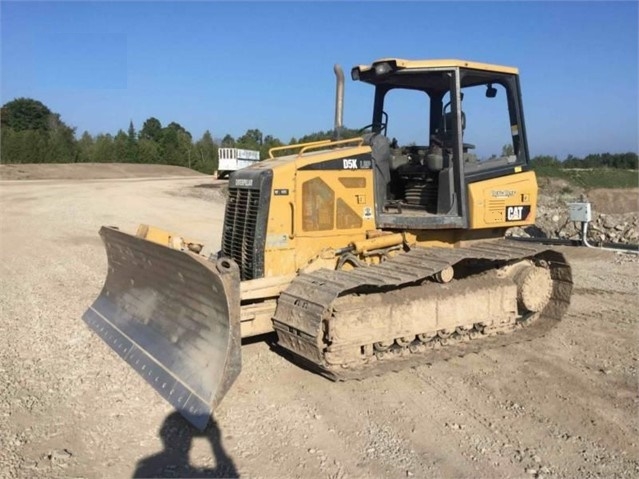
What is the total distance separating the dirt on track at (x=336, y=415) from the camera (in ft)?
12.8

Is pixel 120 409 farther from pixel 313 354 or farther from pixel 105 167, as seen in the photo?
pixel 105 167

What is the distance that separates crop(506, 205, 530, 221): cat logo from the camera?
650 cm

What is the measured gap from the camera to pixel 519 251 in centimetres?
609

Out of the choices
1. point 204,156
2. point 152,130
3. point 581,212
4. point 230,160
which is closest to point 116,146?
point 204,156

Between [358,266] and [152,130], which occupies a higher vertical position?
[152,130]

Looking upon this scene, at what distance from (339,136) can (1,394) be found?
436 cm

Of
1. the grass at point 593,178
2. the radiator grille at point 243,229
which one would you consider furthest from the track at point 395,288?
the grass at point 593,178

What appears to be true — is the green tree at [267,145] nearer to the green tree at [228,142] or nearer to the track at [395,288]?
the green tree at [228,142]

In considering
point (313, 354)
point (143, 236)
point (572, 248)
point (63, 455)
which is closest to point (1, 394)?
point (63, 455)

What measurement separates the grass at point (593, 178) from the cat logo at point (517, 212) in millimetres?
27519

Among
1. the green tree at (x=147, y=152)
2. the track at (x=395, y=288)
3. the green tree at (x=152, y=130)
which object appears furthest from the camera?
the green tree at (x=152, y=130)

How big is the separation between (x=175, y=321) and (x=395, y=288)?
6.77 feet

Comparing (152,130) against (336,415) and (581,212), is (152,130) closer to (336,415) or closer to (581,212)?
(581,212)

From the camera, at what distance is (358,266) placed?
585 cm
